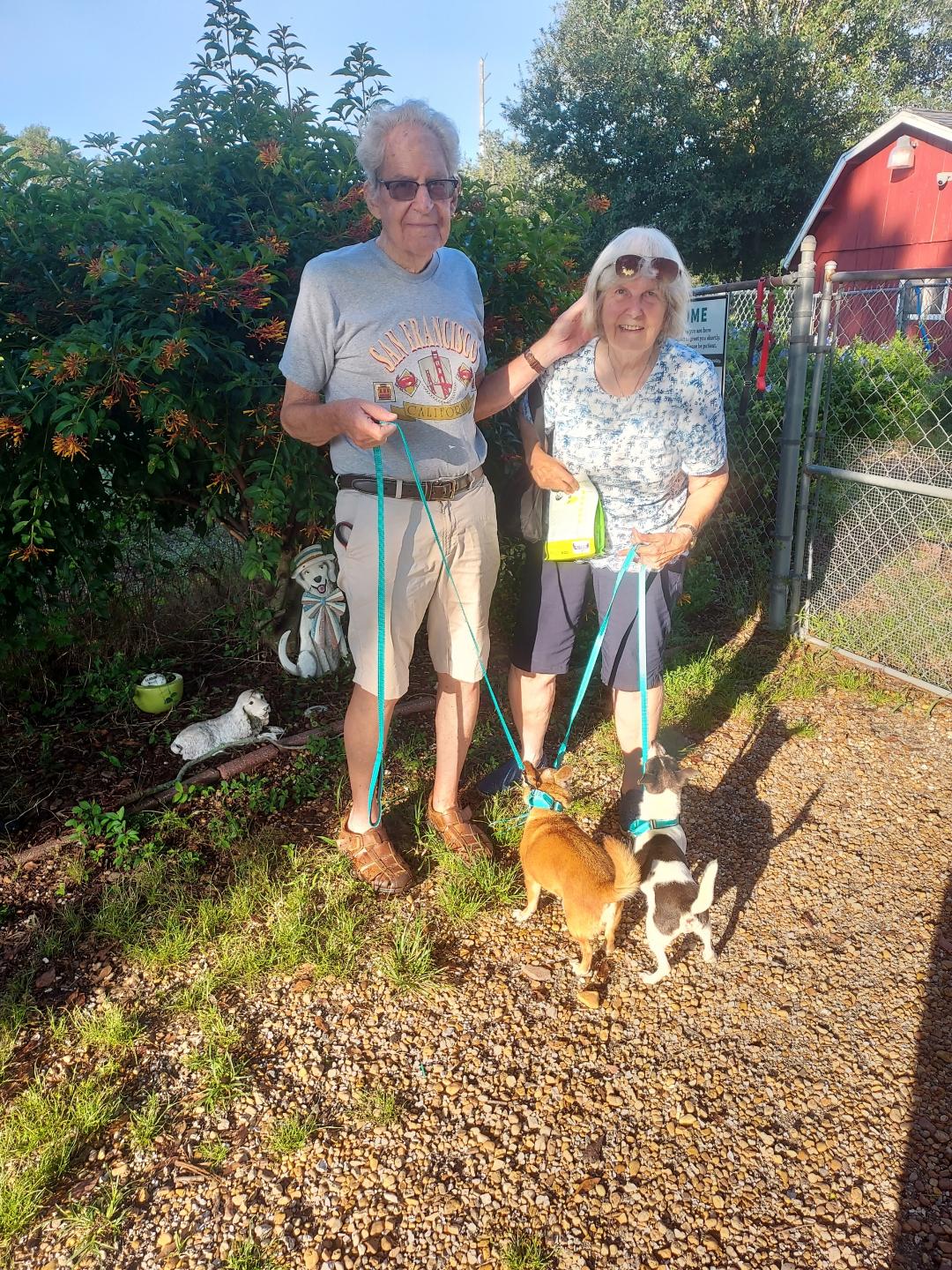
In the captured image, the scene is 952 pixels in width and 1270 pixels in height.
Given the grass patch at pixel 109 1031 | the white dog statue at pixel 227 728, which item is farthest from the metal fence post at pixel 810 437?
the grass patch at pixel 109 1031

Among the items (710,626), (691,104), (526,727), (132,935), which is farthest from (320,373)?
(691,104)

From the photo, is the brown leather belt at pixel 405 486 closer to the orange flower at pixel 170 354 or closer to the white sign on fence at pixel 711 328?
the orange flower at pixel 170 354

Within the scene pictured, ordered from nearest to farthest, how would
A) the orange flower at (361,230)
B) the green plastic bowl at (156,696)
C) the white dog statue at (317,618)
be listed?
the orange flower at (361,230)
the white dog statue at (317,618)
the green plastic bowl at (156,696)

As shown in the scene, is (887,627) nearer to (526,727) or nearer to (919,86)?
(526,727)

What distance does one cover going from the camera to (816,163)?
20.8m

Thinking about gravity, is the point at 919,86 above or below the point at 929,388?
above

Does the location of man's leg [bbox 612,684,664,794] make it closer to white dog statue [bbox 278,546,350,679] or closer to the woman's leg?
the woman's leg

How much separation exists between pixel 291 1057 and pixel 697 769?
7.39ft

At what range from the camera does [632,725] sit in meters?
3.10

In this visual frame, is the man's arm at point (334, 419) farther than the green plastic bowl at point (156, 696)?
No

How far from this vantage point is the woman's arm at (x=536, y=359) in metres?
2.63

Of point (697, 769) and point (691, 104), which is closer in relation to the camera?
point (697, 769)

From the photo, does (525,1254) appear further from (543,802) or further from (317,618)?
(317,618)

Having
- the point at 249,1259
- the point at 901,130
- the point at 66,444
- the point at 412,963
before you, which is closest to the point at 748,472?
the point at 412,963
